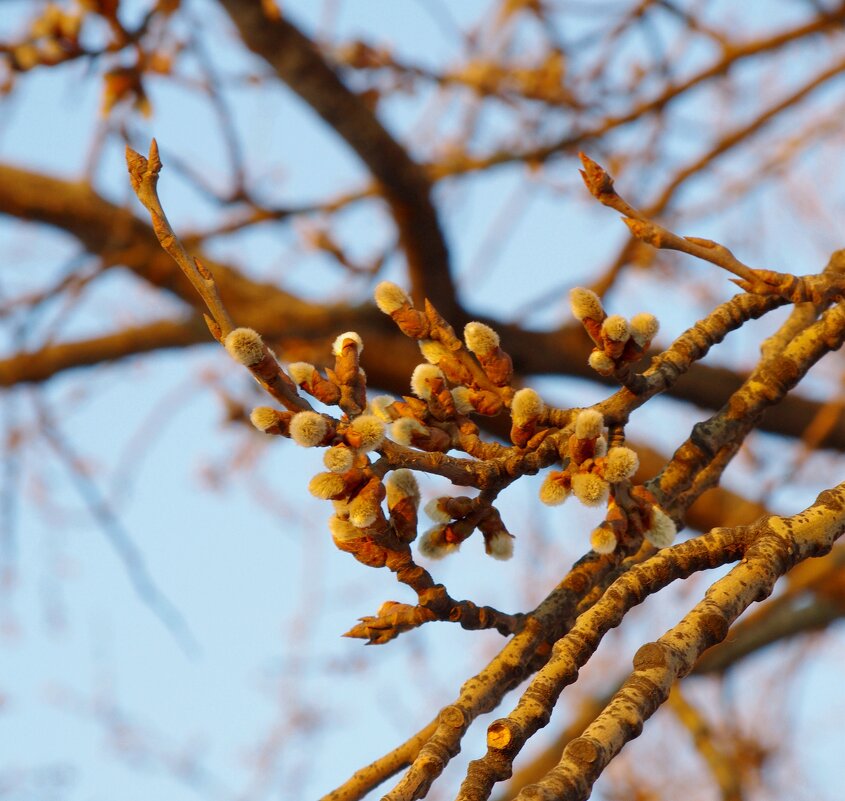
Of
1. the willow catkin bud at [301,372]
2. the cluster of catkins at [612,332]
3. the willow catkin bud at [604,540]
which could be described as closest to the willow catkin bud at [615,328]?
the cluster of catkins at [612,332]

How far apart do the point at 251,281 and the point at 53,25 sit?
62.9 inches

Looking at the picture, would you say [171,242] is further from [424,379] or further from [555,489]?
[555,489]

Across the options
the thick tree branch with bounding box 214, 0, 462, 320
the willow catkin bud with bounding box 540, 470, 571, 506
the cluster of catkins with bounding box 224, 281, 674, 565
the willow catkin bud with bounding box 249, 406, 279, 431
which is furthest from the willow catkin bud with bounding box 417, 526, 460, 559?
the thick tree branch with bounding box 214, 0, 462, 320

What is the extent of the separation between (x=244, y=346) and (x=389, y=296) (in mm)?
233

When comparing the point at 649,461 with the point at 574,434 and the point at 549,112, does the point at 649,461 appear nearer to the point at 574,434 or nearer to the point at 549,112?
the point at 549,112

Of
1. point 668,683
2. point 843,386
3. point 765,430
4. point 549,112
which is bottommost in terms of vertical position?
point 668,683

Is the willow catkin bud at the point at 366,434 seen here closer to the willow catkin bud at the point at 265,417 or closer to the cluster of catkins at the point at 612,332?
the willow catkin bud at the point at 265,417

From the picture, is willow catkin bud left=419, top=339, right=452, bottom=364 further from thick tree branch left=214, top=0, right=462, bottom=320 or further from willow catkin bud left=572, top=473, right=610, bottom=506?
thick tree branch left=214, top=0, right=462, bottom=320

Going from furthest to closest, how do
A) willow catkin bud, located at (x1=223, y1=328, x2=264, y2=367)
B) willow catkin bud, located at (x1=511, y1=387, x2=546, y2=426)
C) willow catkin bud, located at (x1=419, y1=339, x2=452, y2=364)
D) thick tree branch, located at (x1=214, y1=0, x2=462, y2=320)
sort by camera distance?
thick tree branch, located at (x1=214, y1=0, x2=462, y2=320) < willow catkin bud, located at (x1=419, y1=339, x2=452, y2=364) < willow catkin bud, located at (x1=511, y1=387, x2=546, y2=426) < willow catkin bud, located at (x1=223, y1=328, x2=264, y2=367)

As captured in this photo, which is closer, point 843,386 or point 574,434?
point 574,434

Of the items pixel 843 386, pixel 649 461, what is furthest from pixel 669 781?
pixel 843 386

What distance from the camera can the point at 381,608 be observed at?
1.12 metres

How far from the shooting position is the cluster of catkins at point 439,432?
102cm

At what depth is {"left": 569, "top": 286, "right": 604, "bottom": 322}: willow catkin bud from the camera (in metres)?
1.11
